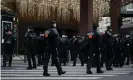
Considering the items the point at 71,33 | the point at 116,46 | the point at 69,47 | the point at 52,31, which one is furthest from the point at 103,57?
the point at 71,33

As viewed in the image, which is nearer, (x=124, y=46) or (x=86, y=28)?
(x=124, y=46)

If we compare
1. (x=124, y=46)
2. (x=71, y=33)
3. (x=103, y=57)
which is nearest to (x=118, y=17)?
(x=71, y=33)

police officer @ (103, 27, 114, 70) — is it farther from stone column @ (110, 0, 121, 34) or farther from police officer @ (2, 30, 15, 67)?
stone column @ (110, 0, 121, 34)

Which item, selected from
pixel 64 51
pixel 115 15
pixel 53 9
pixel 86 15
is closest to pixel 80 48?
pixel 64 51

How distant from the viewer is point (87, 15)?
25.3m

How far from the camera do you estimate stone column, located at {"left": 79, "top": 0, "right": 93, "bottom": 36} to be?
25141 millimetres

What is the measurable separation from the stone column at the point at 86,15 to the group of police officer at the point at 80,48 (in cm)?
527

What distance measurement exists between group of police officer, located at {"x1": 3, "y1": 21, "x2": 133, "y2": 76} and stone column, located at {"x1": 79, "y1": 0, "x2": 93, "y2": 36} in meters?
5.27

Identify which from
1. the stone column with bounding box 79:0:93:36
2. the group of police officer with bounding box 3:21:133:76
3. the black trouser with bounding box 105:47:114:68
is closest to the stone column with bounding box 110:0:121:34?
the stone column with bounding box 79:0:93:36

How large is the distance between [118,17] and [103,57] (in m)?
15.6

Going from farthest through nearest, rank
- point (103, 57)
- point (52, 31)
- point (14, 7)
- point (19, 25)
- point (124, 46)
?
1. point (19, 25)
2. point (14, 7)
3. point (124, 46)
4. point (103, 57)
5. point (52, 31)

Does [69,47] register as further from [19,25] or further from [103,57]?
[19,25]

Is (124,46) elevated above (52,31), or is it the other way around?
(52,31)

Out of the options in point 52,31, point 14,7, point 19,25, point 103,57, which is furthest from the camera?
point 19,25
